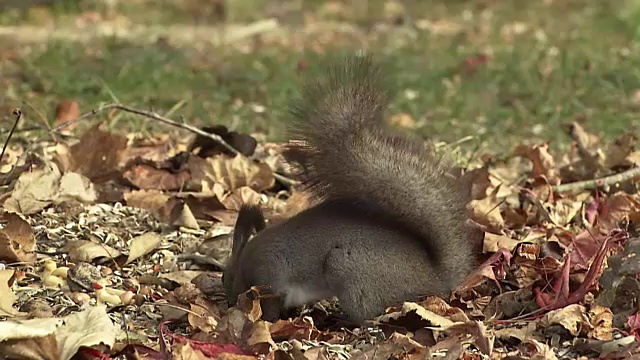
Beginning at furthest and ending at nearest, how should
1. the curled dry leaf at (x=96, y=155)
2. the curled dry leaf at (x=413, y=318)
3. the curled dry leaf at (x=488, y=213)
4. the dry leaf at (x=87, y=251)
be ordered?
the curled dry leaf at (x=96, y=155) < the curled dry leaf at (x=488, y=213) < the dry leaf at (x=87, y=251) < the curled dry leaf at (x=413, y=318)

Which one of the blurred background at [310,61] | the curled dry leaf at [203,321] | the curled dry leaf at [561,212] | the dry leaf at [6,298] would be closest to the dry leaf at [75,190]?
the blurred background at [310,61]

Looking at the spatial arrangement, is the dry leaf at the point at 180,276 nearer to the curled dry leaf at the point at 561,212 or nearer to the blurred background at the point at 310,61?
the blurred background at the point at 310,61

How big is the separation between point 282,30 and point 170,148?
6.23 meters

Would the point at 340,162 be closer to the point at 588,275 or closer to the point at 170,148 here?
the point at 588,275

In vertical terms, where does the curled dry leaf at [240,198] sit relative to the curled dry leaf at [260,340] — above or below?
below

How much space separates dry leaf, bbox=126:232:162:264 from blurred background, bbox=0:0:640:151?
117cm

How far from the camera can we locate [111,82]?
23.3 ft

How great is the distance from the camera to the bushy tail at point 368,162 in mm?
2926

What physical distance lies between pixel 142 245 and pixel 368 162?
942 mm

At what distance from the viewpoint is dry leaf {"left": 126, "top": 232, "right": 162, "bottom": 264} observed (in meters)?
3.42

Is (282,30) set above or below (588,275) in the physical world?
below

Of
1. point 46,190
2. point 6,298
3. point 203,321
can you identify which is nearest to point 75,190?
point 46,190

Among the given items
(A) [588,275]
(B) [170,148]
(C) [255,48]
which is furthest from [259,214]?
(C) [255,48]

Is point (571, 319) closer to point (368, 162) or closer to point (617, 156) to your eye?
point (368, 162)
